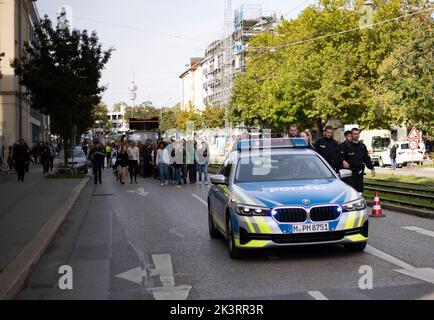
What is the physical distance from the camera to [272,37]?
212 feet

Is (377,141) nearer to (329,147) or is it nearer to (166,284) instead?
(329,147)

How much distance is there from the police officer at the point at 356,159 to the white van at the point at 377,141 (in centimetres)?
3590

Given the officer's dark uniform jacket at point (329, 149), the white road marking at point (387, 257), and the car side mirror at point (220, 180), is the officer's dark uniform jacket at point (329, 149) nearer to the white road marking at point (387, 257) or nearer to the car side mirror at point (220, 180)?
the white road marking at point (387, 257)

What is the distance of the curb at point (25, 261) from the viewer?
732 centimetres

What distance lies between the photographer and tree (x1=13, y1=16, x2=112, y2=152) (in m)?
31.9

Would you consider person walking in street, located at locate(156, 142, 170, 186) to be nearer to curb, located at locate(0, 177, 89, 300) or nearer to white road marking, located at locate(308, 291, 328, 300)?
curb, located at locate(0, 177, 89, 300)

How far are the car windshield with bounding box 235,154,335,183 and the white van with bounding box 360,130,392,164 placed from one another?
40.2 metres

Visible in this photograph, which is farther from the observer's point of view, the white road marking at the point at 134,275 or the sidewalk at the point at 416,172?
the sidewalk at the point at 416,172

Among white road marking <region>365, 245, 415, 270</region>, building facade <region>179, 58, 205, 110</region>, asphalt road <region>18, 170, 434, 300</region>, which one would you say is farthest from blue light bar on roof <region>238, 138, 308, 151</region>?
building facade <region>179, 58, 205, 110</region>

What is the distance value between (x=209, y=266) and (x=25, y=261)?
238cm

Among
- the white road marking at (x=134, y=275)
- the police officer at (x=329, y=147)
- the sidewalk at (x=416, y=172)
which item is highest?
the police officer at (x=329, y=147)

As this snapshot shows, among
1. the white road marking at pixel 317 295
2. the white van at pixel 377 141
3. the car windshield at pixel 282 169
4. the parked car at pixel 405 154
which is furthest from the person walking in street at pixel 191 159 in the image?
the white van at pixel 377 141

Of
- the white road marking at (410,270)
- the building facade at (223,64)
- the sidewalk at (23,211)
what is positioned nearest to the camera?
the white road marking at (410,270)

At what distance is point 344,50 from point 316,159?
4354 cm
